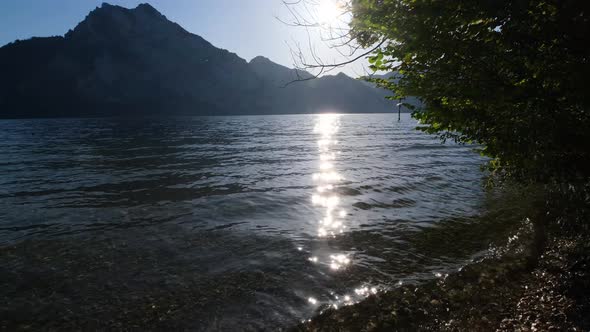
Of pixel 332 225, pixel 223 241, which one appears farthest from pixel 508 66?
pixel 223 241

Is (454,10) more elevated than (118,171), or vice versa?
(454,10)

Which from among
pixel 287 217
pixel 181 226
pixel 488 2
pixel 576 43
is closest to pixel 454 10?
pixel 488 2

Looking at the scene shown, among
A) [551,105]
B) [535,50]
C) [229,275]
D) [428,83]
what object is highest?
[535,50]

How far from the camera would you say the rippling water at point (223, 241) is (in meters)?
7.15

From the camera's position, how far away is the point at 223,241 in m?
10.8

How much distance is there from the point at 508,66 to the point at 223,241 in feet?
29.9

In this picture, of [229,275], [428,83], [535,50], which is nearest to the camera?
[535,50]

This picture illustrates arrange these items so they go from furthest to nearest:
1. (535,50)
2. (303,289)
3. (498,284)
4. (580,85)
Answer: (303,289), (498,284), (535,50), (580,85)

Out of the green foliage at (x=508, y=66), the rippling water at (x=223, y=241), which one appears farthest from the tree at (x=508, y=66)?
the rippling water at (x=223, y=241)

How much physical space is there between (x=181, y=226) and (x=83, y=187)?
10340 millimetres

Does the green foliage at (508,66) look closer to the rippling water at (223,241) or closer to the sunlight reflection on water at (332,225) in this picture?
the rippling water at (223,241)

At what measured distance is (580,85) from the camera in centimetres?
514

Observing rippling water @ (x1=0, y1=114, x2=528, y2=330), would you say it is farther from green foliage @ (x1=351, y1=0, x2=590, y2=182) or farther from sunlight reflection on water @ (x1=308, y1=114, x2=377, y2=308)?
green foliage @ (x1=351, y1=0, x2=590, y2=182)

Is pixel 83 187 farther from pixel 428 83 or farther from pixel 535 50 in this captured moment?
pixel 535 50
